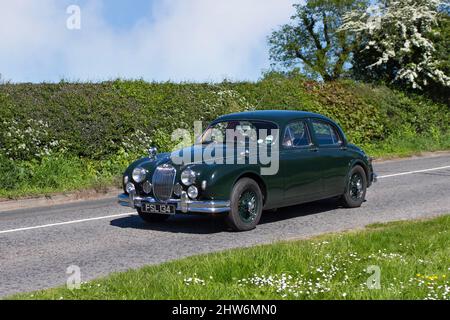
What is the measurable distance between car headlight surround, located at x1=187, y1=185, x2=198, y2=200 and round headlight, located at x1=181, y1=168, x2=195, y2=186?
0.22 ft

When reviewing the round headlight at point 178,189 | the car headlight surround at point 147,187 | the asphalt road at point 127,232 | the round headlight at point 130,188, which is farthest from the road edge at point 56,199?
the round headlight at point 178,189

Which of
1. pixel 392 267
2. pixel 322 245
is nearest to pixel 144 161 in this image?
pixel 322 245

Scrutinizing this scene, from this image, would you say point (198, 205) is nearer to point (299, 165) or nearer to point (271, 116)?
point (299, 165)

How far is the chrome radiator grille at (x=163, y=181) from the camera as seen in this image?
9.48m

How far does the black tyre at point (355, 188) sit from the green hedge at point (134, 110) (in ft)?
23.5

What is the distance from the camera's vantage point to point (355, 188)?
11758 mm

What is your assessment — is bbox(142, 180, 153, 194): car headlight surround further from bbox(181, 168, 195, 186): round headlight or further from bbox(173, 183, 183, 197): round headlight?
bbox(181, 168, 195, 186): round headlight

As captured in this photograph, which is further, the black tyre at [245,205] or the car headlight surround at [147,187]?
the car headlight surround at [147,187]

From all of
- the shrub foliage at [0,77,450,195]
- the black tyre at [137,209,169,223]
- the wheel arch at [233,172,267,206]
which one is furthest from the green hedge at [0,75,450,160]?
the wheel arch at [233,172,267,206]

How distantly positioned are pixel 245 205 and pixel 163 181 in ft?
3.78

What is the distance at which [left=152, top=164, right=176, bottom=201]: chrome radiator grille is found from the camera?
9.48 meters

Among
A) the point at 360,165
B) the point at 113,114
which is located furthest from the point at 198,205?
the point at 113,114

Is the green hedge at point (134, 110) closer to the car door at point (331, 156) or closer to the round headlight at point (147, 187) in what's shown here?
the round headlight at point (147, 187)
